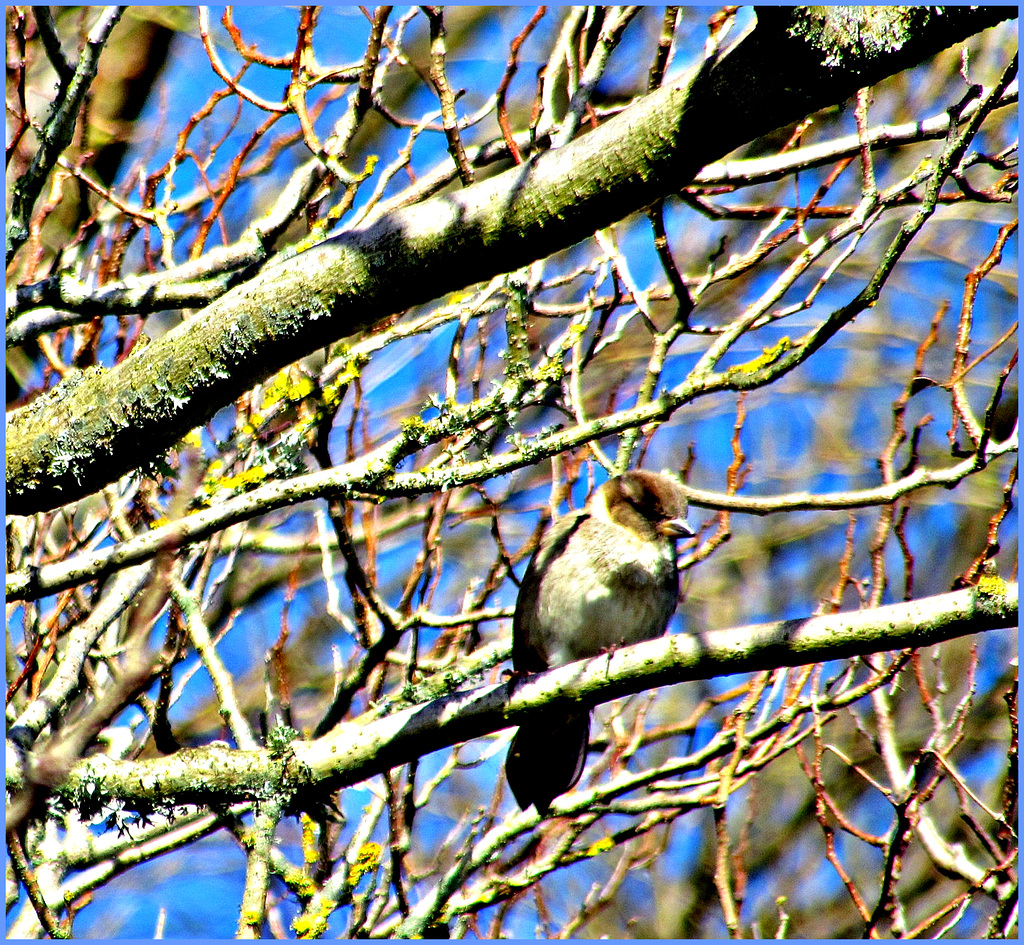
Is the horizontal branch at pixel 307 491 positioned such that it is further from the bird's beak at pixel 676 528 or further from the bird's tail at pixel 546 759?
the bird's beak at pixel 676 528

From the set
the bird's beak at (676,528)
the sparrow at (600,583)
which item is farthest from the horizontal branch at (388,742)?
the bird's beak at (676,528)

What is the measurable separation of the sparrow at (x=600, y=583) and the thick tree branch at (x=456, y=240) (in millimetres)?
2096

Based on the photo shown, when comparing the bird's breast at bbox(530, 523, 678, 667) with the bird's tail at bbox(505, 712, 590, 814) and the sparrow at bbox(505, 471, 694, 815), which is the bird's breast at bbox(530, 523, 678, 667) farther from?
the bird's tail at bbox(505, 712, 590, 814)

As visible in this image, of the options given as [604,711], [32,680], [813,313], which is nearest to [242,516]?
[32,680]

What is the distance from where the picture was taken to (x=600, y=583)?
4.19 metres

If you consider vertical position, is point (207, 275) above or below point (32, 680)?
above

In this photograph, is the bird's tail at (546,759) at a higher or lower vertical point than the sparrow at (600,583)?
lower

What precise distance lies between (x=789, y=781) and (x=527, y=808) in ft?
16.7

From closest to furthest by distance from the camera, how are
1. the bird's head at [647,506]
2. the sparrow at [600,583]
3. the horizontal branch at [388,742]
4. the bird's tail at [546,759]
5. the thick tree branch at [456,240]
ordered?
the thick tree branch at [456,240] < the horizontal branch at [388,742] < the bird's tail at [546,759] < the sparrow at [600,583] < the bird's head at [647,506]

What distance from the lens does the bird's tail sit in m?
3.81

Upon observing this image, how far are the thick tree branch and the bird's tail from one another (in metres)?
1.89

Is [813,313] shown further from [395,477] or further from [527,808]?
[395,477]

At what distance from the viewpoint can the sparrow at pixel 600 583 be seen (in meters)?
4.18

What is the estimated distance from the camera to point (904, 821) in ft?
11.3
